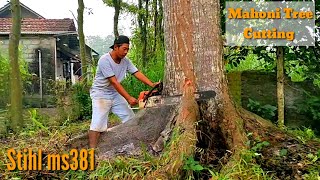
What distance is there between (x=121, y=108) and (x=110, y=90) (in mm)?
255

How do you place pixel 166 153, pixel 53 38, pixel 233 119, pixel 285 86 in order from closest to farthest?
pixel 166 153, pixel 233 119, pixel 285 86, pixel 53 38

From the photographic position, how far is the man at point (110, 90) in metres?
4.73

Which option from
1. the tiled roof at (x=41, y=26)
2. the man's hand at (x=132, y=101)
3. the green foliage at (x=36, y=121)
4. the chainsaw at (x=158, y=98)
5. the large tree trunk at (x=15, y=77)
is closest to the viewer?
the chainsaw at (x=158, y=98)

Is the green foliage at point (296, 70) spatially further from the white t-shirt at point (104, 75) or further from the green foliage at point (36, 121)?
the green foliage at point (36, 121)

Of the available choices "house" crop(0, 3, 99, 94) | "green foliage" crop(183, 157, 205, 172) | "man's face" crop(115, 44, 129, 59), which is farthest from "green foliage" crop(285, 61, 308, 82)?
"house" crop(0, 3, 99, 94)

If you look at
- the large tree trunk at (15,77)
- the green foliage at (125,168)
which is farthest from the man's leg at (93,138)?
the large tree trunk at (15,77)

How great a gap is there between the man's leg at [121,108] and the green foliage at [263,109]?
5.61 ft

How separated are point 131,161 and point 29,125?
16.0 ft

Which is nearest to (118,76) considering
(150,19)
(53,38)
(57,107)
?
(57,107)

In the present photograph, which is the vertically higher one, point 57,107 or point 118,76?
point 118,76

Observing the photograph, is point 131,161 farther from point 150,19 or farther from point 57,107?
point 150,19

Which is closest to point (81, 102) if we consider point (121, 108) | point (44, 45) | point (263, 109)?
point (121, 108)

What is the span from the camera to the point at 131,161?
13.3 ft

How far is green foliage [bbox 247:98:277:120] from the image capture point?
581 centimetres
